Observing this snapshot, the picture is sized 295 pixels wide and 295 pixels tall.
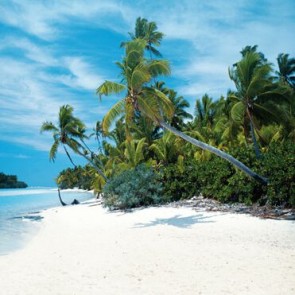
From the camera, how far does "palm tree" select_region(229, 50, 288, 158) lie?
15555mm

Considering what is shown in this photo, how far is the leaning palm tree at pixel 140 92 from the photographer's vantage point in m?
14.0

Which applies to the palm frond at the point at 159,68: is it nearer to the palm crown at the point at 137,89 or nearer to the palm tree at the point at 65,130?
the palm crown at the point at 137,89

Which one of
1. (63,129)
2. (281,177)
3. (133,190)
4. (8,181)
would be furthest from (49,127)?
(8,181)

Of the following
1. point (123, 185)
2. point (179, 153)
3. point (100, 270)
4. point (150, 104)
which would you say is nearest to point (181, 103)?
point (179, 153)

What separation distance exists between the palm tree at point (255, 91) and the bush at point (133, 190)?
220 inches

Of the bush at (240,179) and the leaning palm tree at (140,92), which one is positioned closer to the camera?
the bush at (240,179)

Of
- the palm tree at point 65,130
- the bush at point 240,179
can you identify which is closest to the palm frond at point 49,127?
the palm tree at point 65,130

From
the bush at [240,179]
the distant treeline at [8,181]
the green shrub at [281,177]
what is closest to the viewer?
the green shrub at [281,177]

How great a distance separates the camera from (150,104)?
560 inches

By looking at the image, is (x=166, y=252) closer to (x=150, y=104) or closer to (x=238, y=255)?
(x=238, y=255)

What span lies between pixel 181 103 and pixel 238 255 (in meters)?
27.1

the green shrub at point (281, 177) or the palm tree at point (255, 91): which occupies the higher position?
the palm tree at point (255, 91)

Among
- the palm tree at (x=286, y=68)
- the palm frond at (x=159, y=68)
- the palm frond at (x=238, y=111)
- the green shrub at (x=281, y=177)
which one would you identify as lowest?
the green shrub at (x=281, y=177)

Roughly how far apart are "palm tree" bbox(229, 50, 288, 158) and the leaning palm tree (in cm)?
355
